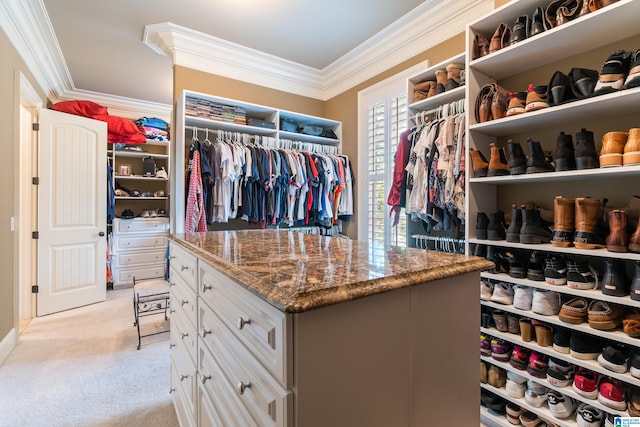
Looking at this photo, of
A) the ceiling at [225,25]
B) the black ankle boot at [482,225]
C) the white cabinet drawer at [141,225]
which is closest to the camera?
the black ankle boot at [482,225]

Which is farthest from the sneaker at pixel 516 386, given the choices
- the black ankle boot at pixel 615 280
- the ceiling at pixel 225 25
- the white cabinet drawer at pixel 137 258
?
the white cabinet drawer at pixel 137 258

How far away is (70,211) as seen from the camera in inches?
135

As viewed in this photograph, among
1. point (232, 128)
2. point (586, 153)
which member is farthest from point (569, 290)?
point (232, 128)

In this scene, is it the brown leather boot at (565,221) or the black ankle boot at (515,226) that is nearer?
the brown leather boot at (565,221)

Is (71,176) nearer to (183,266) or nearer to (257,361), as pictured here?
(183,266)

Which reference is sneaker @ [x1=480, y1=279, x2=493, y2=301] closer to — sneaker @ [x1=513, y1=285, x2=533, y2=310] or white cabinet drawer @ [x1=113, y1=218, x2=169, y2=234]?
sneaker @ [x1=513, y1=285, x2=533, y2=310]

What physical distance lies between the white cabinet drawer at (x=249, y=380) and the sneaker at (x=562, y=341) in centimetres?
148

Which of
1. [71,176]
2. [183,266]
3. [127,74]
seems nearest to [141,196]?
[71,176]

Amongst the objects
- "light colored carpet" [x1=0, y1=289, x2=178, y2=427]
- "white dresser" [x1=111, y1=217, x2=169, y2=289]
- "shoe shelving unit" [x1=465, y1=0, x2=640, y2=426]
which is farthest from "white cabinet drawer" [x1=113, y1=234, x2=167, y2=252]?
"shoe shelving unit" [x1=465, y1=0, x2=640, y2=426]

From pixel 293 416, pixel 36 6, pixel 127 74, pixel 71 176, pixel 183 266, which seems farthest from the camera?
pixel 127 74

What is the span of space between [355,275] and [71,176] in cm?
400

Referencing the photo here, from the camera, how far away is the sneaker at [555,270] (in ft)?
4.75

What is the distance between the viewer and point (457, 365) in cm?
85

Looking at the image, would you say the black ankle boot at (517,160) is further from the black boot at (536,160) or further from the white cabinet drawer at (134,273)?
the white cabinet drawer at (134,273)
